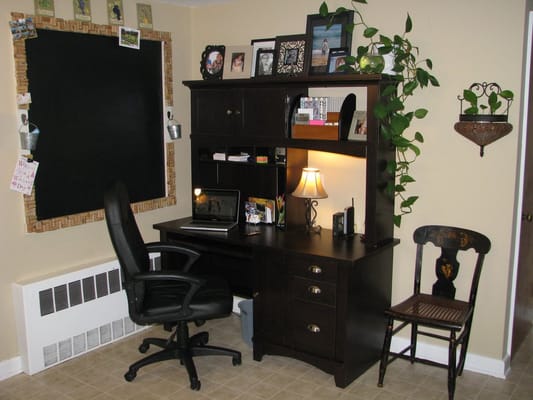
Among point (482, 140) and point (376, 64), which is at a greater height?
point (376, 64)

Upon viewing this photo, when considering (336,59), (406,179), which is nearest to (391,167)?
(406,179)

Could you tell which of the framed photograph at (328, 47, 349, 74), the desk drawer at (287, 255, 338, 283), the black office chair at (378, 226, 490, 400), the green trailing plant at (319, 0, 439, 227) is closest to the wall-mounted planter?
the green trailing plant at (319, 0, 439, 227)

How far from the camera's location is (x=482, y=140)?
123 inches

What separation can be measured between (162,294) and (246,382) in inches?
27.7

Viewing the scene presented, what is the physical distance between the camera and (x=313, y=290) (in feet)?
10.7

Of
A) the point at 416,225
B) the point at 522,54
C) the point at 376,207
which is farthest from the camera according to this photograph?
the point at 416,225

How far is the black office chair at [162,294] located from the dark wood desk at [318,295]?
9.5 inches

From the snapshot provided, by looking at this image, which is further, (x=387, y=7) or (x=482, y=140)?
(x=387, y=7)

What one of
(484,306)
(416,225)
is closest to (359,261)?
(416,225)

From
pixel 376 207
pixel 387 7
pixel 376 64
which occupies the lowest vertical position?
pixel 376 207

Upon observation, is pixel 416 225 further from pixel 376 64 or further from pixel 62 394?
pixel 62 394

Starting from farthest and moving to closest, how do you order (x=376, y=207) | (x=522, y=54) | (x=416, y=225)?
1. (x=416, y=225)
2. (x=376, y=207)
3. (x=522, y=54)

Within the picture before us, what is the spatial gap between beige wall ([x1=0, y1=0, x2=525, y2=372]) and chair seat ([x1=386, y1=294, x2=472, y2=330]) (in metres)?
0.26

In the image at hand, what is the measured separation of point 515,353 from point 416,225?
3.45 feet
